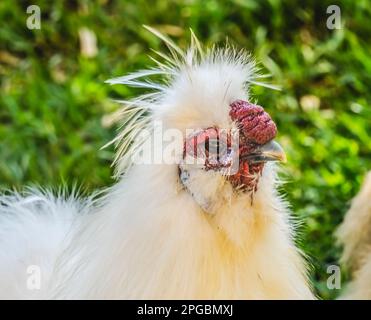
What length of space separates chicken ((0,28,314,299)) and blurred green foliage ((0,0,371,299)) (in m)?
1.35

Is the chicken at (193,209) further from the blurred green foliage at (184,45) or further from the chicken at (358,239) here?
the blurred green foliage at (184,45)

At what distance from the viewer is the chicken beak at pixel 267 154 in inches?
84.1

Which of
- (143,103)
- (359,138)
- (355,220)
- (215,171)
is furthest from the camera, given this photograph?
(359,138)

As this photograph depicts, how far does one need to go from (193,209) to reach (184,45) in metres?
2.30

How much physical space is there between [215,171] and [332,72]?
2.23 metres

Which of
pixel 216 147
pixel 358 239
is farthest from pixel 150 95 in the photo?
pixel 358 239

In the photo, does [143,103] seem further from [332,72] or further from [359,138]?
[332,72]

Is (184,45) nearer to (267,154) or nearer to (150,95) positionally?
(150,95)

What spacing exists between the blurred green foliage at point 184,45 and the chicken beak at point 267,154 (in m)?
1.40

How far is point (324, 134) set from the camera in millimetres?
3904

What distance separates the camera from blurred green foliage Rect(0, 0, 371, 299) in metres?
3.79

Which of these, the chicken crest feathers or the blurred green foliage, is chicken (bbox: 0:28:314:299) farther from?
the blurred green foliage
